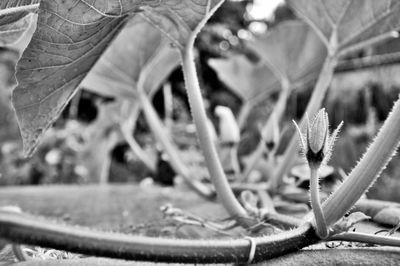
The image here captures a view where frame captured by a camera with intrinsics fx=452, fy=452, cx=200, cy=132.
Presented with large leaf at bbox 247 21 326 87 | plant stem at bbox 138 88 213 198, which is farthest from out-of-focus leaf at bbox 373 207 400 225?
large leaf at bbox 247 21 326 87

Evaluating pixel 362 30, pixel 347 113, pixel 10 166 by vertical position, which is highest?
pixel 362 30

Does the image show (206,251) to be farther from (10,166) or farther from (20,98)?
(10,166)

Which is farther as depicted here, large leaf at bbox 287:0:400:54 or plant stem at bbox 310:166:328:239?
large leaf at bbox 287:0:400:54

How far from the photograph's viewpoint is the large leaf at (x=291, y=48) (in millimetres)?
861

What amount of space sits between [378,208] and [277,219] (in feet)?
0.41

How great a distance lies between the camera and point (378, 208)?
49 centimetres

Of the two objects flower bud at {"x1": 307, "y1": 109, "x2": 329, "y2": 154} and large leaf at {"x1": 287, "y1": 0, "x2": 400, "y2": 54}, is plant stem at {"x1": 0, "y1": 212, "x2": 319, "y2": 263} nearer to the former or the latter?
flower bud at {"x1": 307, "y1": 109, "x2": 329, "y2": 154}

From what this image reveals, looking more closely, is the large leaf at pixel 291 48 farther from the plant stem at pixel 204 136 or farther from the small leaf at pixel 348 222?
the small leaf at pixel 348 222

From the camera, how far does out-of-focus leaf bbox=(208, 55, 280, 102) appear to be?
1.01 meters

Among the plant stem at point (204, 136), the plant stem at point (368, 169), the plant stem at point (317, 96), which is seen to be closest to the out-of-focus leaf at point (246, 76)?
the plant stem at point (317, 96)

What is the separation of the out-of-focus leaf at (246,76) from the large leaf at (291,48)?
0.12m

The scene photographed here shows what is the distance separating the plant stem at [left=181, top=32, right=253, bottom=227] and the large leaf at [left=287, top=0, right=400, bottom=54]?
0.68 feet

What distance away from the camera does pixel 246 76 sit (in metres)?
1.03

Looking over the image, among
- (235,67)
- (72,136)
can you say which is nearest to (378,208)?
(235,67)
